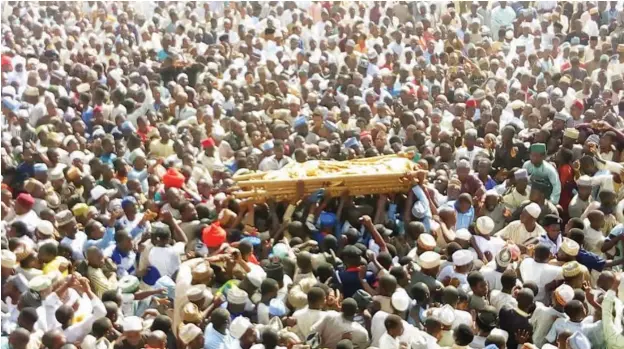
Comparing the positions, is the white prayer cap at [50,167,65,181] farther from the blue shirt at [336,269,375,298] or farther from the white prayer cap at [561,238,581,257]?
the white prayer cap at [561,238,581,257]

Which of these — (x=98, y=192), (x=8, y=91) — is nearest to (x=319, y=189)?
(x=98, y=192)

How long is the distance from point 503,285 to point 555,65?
779 cm

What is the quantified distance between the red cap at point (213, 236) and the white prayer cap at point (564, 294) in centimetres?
296

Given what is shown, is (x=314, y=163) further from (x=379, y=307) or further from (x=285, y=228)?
(x=379, y=307)

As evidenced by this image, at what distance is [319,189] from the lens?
9.41 m

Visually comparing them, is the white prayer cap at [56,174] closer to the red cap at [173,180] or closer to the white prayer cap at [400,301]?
the red cap at [173,180]

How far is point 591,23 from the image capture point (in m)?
16.3

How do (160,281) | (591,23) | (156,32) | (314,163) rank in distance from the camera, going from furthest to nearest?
(156,32), (591,23), (314,163), (160,281)

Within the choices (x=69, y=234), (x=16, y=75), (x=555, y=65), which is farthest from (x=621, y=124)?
(x=16, y=75)

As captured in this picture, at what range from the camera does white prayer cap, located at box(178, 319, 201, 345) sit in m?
7.05

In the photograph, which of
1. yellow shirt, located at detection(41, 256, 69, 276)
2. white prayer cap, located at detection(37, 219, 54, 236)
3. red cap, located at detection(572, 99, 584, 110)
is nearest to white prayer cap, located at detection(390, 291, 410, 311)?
yellow shirt, located at detection(41, 256, 69, 276)

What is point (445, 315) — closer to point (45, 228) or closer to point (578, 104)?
point (45, 228)

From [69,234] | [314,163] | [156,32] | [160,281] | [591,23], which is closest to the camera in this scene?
[160,281]

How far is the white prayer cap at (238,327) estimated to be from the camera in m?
7.08
